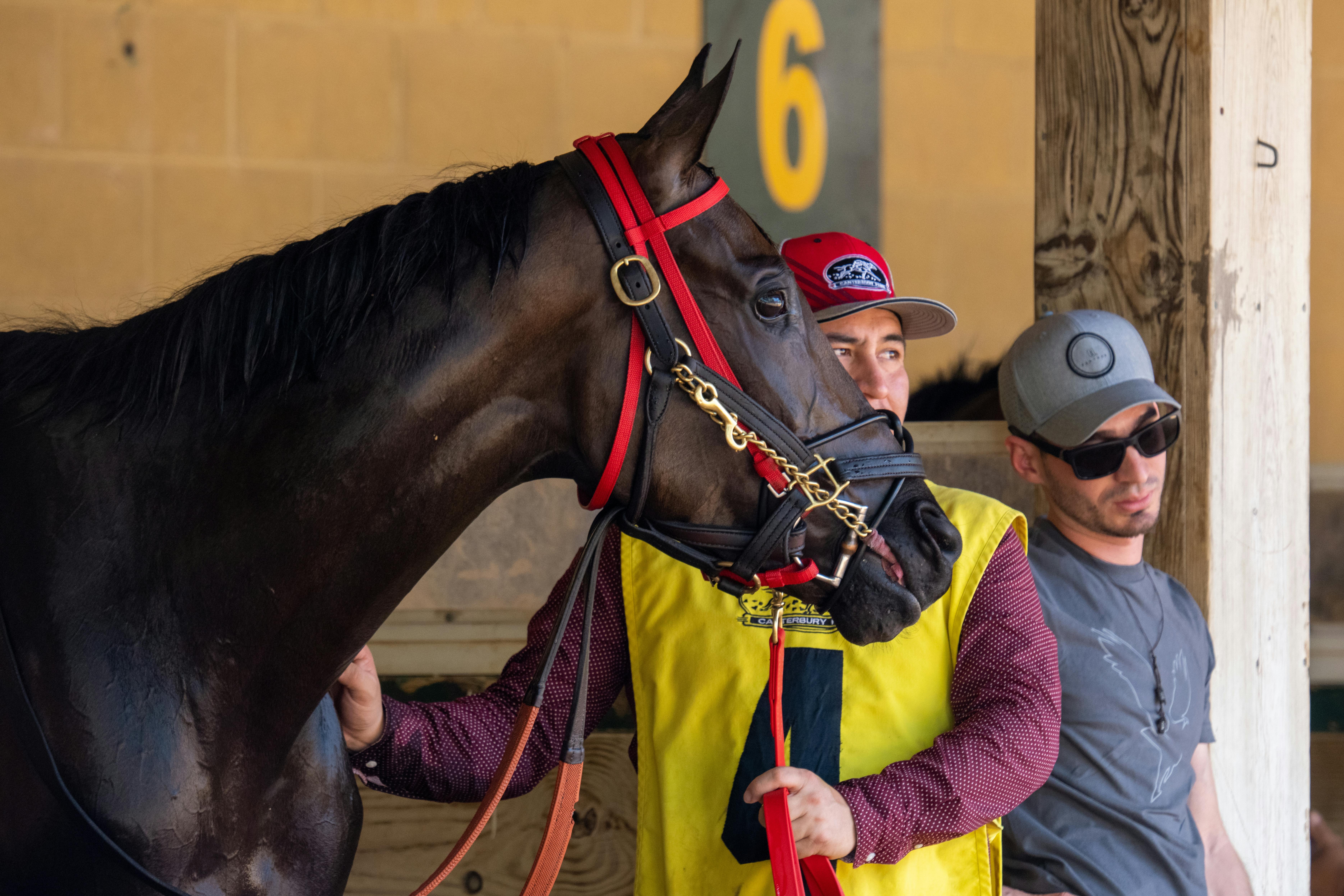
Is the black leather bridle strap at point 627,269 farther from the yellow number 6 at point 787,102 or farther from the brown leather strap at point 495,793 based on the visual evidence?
the yellow number 6 at point 787,102

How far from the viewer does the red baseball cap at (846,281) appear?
1.88 m

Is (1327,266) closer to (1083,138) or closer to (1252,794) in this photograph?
(1083,138)

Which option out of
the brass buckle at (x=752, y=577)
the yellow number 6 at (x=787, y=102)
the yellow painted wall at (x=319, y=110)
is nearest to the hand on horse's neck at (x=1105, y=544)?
the brass buckle at (x=752, y=577)

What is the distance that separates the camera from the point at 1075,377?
202 centimetres

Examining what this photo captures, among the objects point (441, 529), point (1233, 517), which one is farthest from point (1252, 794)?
point (441, 529)

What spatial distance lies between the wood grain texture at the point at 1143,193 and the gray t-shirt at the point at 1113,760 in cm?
38

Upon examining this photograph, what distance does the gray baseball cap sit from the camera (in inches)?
77.7

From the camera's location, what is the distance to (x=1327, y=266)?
4715 mm

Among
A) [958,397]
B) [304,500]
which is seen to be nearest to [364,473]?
[304,500]

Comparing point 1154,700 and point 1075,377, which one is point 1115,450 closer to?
point 1075,377

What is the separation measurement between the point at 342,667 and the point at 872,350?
984 mm

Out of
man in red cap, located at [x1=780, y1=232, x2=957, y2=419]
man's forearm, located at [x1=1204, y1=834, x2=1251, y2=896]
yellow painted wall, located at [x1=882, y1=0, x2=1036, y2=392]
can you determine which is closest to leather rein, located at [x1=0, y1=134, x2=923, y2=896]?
man in red cap, located at [x1=780, y1=232, x2=957, y2=419]

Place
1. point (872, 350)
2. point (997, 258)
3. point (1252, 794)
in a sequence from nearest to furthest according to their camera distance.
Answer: point (872, 350)
point (1252, 794)
point (997, 258)

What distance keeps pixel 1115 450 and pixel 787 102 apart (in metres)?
2.56
